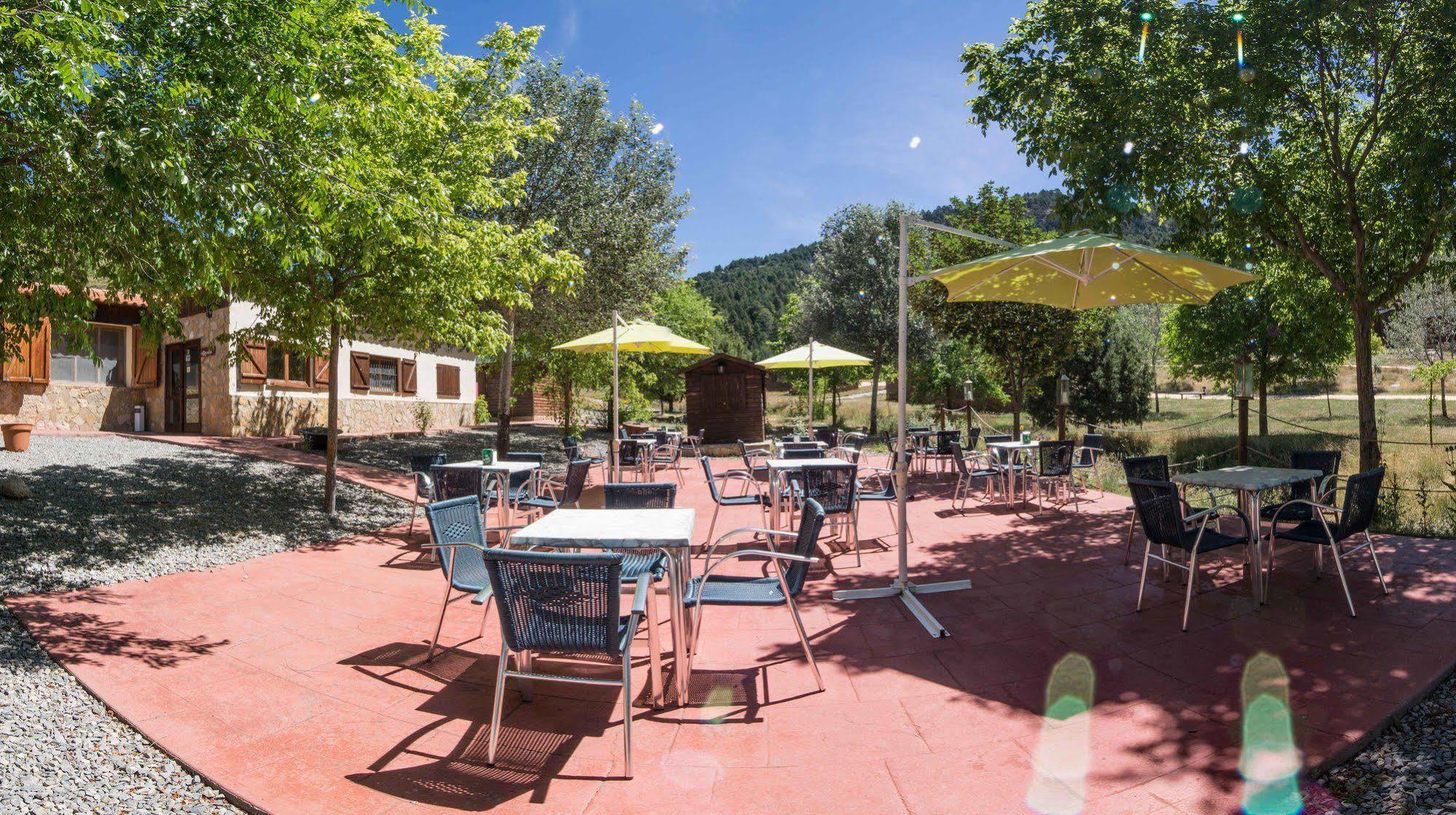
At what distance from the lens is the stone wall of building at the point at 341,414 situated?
43.6ft

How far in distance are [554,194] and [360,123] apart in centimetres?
749

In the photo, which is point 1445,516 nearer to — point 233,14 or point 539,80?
point 233,14

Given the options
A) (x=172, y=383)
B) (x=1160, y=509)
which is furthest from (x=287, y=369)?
(x=1160, y=509)

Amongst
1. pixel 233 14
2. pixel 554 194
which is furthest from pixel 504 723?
pixel 554 194

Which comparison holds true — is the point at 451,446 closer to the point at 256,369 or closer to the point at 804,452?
the point at 256,369

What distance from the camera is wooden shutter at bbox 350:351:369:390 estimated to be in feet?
52.7

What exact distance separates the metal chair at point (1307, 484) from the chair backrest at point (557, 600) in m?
4.67

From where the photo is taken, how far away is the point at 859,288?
21.9 m

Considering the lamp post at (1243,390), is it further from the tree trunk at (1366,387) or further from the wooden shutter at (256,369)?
the wooden shutter at (256,369)

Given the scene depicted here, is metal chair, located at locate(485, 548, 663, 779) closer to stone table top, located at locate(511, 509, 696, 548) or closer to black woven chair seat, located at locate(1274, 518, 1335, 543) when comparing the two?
stone table top, located at locate(511, 509, 696, 548)

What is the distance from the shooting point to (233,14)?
449 centimetres

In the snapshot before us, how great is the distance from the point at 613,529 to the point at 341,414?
14.5m

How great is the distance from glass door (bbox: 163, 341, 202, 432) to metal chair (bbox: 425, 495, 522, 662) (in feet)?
42.3

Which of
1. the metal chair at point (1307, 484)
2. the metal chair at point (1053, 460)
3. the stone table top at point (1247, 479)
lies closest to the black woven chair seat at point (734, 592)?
the stone table top at point (1247, 479)
